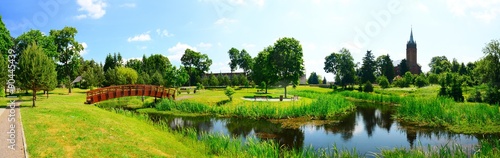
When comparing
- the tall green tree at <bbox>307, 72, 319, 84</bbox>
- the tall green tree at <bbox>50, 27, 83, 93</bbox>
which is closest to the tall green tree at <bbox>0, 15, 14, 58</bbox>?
the tall green tree at <bbox>50, 27, 83, 93</bbox>

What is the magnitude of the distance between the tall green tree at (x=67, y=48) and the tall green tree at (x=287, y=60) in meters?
33.5

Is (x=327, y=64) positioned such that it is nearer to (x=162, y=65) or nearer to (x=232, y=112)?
(x=162, y=65)

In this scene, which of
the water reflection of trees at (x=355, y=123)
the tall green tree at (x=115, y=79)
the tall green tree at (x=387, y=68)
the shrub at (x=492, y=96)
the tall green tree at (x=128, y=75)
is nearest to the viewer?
the water reflection of trees at (x=355, y=123)

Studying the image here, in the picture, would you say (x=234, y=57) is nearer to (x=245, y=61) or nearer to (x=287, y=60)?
(x=245, y=61)

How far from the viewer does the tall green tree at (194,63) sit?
96.8m

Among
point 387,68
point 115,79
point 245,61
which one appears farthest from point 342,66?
point 115,79

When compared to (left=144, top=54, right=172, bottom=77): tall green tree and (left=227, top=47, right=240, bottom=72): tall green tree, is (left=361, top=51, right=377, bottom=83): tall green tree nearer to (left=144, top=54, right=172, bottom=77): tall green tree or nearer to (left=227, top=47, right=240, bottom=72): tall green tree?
(left=227, top=47, right=240, bottom=72): tall green tree

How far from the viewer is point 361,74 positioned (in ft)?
302

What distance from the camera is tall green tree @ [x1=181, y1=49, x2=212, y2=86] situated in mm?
96750

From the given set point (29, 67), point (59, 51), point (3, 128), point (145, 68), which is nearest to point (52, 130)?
point (3, 128)

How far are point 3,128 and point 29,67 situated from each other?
1248 cm

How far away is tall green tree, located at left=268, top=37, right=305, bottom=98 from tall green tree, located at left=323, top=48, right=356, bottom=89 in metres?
39.1

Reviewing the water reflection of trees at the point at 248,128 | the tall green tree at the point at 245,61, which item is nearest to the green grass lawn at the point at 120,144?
the water reflection of trees at the point at 248,128

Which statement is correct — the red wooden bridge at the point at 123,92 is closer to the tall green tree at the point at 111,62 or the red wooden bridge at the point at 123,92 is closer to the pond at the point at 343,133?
the pond at the point at 343,133
